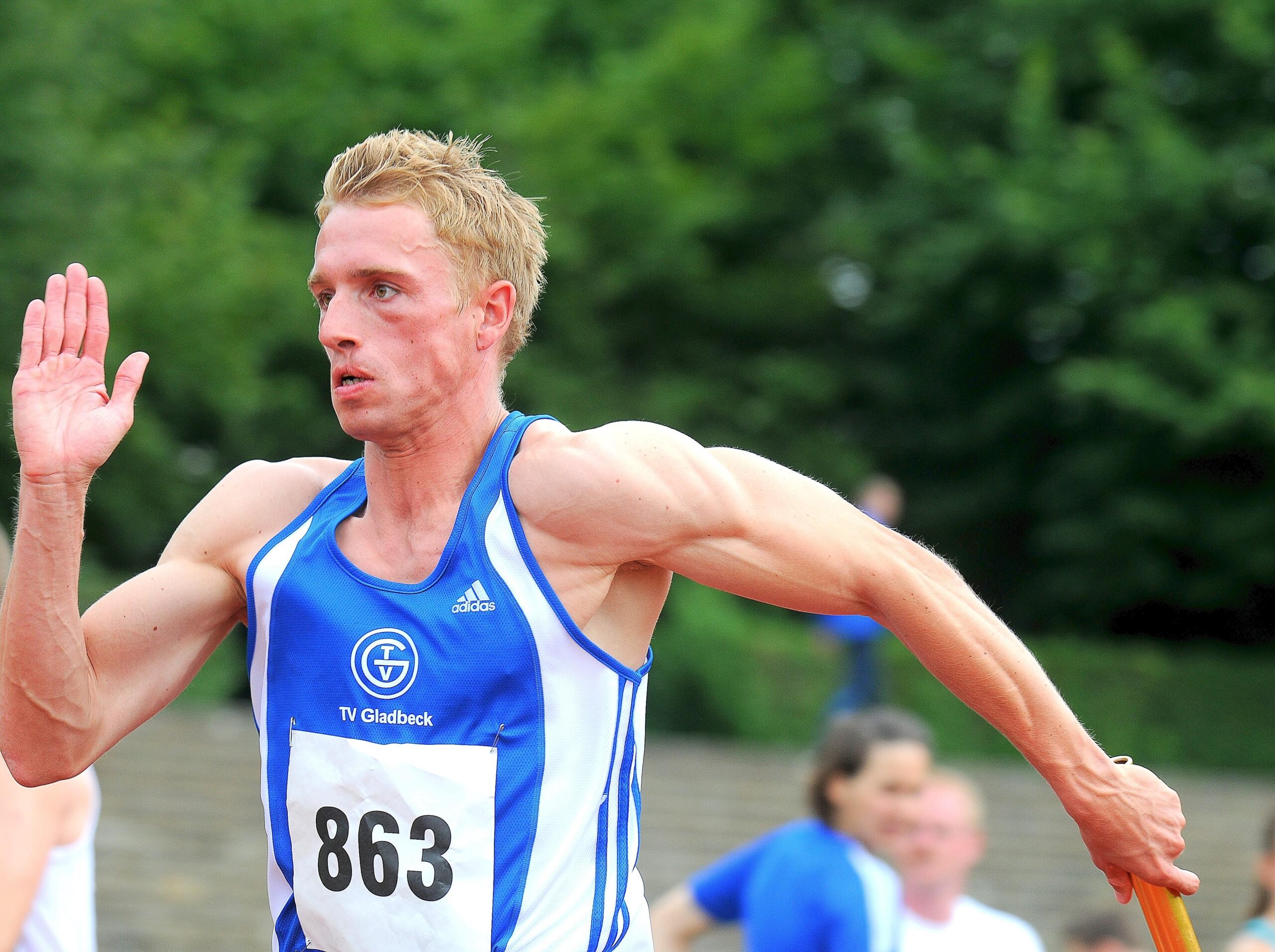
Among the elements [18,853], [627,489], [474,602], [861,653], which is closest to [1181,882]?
[627,489]

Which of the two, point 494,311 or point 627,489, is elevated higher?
point 494,311

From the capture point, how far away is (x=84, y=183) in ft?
54.6

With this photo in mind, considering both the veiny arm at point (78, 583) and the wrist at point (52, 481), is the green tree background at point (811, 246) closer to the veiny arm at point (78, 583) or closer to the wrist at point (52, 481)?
the veiny arm at point (78, 583)

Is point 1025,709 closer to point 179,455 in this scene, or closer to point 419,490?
point 419,490

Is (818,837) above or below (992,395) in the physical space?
below

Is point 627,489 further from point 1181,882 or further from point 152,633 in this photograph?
point 1181,882

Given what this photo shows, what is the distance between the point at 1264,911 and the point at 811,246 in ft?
74.8

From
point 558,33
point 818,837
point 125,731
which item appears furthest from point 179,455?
point 125,731

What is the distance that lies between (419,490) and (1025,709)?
1111 mm

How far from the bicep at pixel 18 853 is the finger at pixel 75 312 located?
1.17 m

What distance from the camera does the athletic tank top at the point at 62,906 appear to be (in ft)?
11.5

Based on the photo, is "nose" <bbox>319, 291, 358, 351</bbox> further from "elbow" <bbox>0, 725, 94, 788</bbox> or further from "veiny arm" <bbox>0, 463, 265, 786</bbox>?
"elbow" <bbox>0, 725, 94, 788</bbox>

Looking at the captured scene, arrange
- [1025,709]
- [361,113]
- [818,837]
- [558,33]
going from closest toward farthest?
1. [1025,709]
2. [818,837]
3. [361,113]
4. [558,33]

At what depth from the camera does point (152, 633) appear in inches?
107
